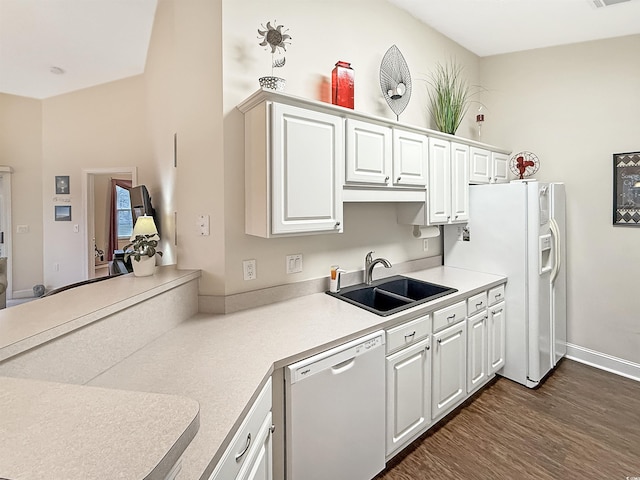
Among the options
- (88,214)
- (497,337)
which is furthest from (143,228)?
(88,214)

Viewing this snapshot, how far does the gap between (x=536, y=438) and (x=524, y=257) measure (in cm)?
128

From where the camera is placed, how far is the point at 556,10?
2693mm

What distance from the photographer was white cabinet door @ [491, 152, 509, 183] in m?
3.25

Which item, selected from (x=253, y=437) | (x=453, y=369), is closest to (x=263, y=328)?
(x=253, y=437)

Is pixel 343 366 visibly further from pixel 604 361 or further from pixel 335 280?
pixel 604 361

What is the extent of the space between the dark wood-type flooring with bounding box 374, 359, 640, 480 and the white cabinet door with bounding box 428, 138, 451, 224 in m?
1.46

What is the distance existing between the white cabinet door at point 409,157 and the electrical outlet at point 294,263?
83cm

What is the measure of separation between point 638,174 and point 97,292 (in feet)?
13.3

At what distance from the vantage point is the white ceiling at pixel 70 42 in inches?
113

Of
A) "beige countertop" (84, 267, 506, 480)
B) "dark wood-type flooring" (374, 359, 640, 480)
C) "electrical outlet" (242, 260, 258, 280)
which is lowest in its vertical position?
"dark wood-type flooring" (374, 359, 640, 480)

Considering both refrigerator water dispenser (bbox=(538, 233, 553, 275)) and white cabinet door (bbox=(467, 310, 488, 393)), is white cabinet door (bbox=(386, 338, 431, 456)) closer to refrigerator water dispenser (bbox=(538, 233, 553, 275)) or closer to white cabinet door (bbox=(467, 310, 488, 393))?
white cabinet door (bbox=(467, 310, 488, 393))

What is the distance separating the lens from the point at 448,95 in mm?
2998

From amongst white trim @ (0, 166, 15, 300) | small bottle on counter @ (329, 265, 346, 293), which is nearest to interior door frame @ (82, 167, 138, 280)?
white trim @ (0, 166, 15, 300)

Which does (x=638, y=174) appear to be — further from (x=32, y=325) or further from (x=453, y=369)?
(x=32, y=325)
